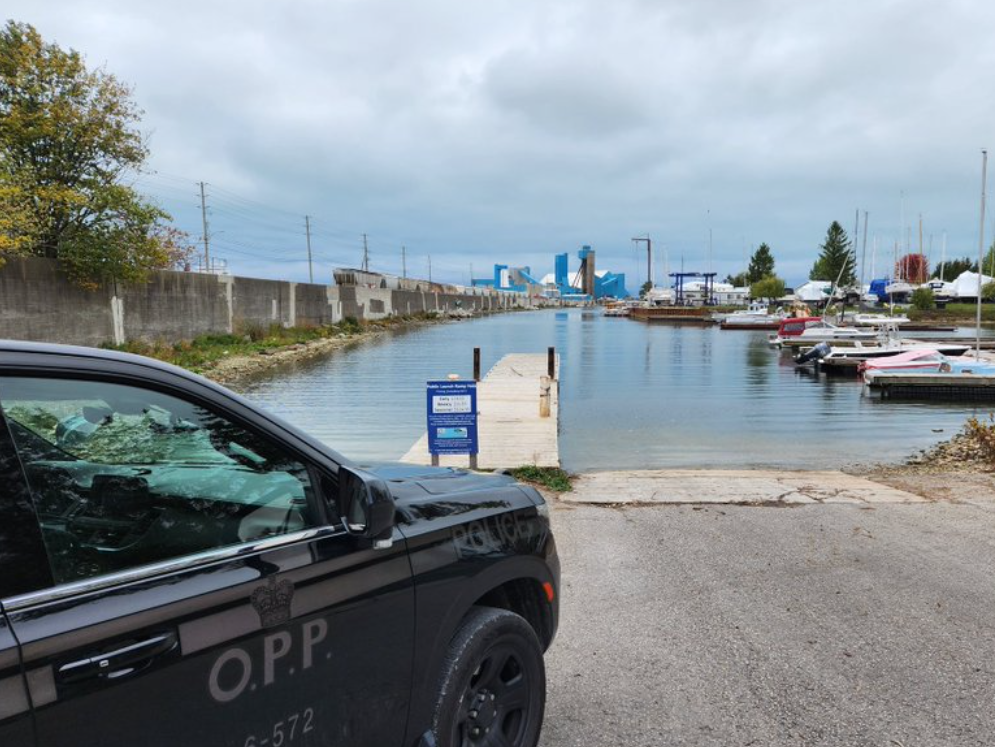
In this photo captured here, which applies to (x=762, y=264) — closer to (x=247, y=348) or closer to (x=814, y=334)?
(x=814, y=334)

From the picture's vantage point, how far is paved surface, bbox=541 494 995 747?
3316mm

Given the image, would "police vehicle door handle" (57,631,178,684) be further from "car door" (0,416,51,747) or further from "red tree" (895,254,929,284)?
"red tree" (895,254,929,284)

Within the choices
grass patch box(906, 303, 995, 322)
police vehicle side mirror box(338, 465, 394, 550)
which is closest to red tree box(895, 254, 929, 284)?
grass patch box(906, 303, 995, 322)

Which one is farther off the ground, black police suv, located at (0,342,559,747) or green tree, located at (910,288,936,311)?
green tree, located at (910,288,936,311)

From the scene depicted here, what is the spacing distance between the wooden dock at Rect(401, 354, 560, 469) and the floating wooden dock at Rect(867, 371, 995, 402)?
502 inches

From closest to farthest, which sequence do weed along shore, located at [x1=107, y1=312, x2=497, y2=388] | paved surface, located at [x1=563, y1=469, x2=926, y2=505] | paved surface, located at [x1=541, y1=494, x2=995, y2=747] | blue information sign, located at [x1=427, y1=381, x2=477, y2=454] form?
1. paved surface, located at [x1=541, y1=494, x2=995, y2=747]
2. paved surface, located at [x1=563, y1=469, x2=926, y2=505]
3. blue information sign, located at [x1=427, y1=381, x2=477, y2=454]
4. weed along shore, located at [x1=107, y1=312, x2=497, y2=388]

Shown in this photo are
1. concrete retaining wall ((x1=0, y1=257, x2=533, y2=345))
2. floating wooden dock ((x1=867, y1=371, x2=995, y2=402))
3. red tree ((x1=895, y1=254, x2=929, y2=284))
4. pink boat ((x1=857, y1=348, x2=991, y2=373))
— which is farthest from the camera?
red tree ((x1=895, y1=254, x2=929, y2=284))

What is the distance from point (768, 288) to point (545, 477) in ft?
437

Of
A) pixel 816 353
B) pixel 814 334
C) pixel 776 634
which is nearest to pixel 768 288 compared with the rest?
pixel 814 334

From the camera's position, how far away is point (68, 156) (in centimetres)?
2253

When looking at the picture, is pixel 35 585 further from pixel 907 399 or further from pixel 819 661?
pixel 907 399

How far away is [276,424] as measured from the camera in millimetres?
2168

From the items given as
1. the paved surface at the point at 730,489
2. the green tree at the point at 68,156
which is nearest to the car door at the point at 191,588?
the paved surface at the point at 730,489

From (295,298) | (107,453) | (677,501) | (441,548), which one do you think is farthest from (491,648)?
(295,298)
